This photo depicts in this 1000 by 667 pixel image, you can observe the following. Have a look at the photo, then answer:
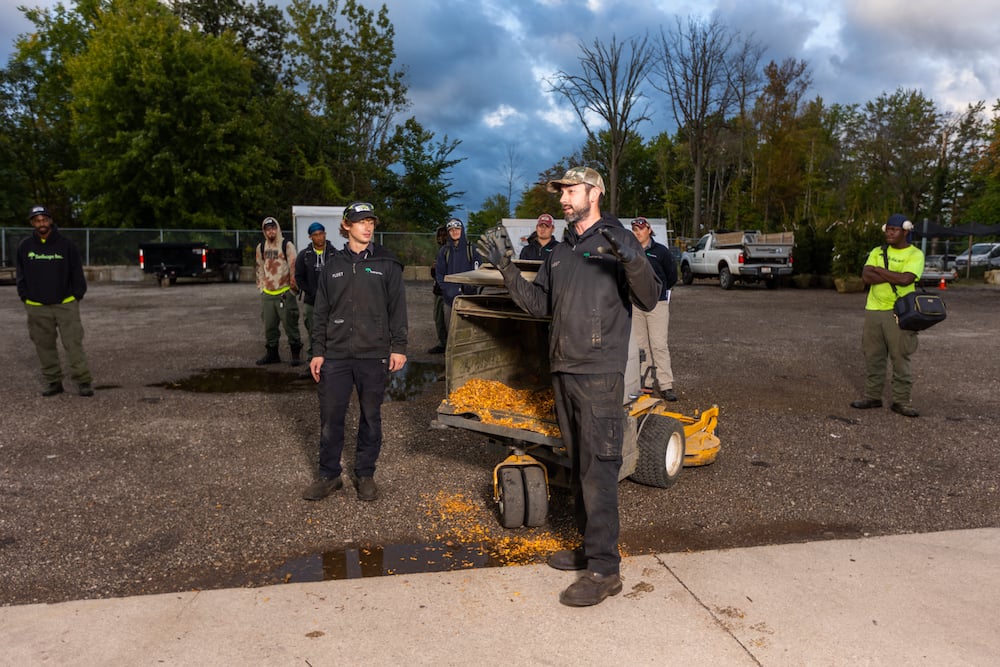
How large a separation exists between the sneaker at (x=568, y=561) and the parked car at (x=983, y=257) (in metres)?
36.6

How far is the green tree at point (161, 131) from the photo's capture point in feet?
104

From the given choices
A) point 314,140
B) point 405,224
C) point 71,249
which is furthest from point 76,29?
point 71,249

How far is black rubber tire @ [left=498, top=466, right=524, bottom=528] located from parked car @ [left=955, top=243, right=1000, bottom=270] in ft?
119

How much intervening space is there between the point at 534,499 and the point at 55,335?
603 cm

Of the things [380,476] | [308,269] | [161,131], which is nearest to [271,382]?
[308,269]

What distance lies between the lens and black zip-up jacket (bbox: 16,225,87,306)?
7.43 m

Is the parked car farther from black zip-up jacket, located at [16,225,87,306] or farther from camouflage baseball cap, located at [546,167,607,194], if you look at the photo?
black zip-up jacket, located at [16,225,87,306]

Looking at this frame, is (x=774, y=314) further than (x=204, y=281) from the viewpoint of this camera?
No

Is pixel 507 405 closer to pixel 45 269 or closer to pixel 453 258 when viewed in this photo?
pixel 453 258

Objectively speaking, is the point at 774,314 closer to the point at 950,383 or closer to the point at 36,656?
the point at 950,383

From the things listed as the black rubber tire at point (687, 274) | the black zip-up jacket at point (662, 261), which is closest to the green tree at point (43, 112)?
the black rubber tire at point (687, 274)

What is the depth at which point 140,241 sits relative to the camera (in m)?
30.1

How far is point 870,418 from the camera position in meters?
6.96

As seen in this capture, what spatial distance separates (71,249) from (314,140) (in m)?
34.2
